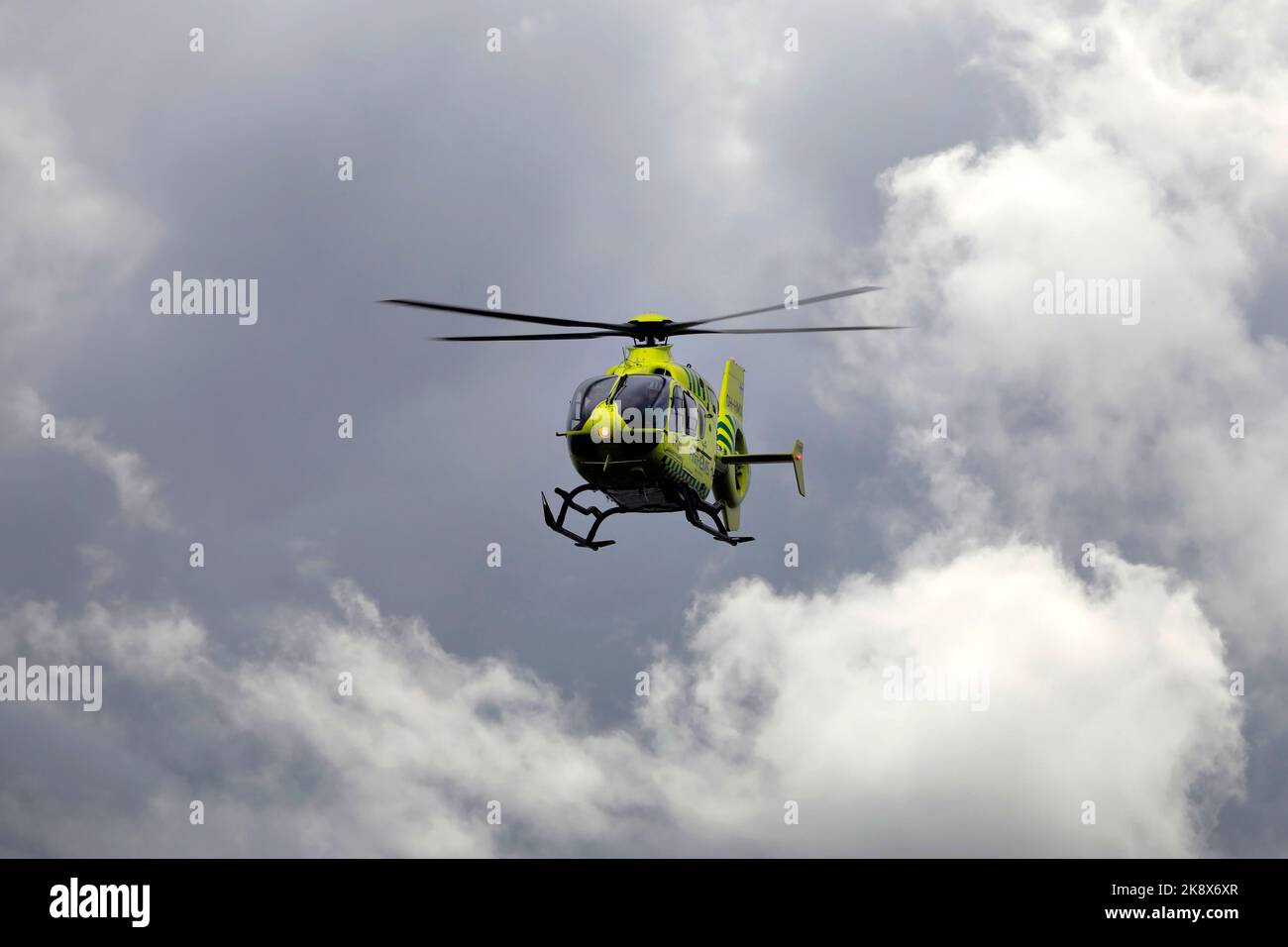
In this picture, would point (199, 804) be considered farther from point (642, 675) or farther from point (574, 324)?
point (574, 324)

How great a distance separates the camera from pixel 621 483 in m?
47.4

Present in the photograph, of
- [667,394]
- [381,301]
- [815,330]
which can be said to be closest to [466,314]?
[381,301]

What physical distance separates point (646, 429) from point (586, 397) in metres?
1.97

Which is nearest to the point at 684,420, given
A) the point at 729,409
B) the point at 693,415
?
the point at 693,415

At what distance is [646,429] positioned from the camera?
153 feet

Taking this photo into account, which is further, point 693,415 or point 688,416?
point 693,415

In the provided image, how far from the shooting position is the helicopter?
153 ft

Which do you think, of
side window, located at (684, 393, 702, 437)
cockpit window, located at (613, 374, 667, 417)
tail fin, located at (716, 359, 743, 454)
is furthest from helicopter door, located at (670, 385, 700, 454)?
tail fin, located at (716, 359, 743, 454)

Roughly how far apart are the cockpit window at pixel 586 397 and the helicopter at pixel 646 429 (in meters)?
0.03

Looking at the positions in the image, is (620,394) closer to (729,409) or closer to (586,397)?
(586,397)

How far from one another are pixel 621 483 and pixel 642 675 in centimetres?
635

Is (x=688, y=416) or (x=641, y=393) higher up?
(x=641, y=393)

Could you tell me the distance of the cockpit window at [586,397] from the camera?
A: 1854 inches
